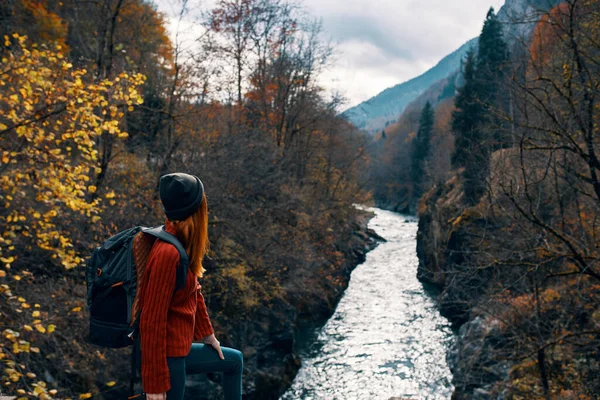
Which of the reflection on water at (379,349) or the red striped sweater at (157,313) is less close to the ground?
the red striped sweater at (157,313)

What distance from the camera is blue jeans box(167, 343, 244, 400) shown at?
8.16ft

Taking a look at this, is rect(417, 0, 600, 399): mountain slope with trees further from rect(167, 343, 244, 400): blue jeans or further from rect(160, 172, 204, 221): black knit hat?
rect(160, 172, 204, 221): black knit hat

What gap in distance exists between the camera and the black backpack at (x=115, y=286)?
2367 mm

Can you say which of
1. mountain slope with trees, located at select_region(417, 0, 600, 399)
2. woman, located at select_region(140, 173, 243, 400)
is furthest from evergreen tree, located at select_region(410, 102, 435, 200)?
woman, located at select_region(140, 173, 243, 400)

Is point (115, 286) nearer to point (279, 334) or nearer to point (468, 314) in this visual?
point (279, 334)

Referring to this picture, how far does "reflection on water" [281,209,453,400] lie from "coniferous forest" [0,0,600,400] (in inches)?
29.7

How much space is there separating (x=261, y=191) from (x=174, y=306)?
39.2ft

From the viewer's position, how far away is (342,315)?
18.2 meters

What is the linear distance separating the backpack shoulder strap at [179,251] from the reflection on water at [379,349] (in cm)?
1043

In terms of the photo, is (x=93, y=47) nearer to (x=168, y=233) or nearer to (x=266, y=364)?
(x=266, y=364)

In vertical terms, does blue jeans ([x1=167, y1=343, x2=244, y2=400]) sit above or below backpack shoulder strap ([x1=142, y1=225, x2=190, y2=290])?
below

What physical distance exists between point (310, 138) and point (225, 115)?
8259mm

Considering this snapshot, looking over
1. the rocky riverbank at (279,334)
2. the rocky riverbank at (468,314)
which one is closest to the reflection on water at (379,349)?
the rocky riverbank at (279,334)

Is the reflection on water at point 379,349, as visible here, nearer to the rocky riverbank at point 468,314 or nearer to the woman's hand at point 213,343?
the rocky riverbank at point 468,314
